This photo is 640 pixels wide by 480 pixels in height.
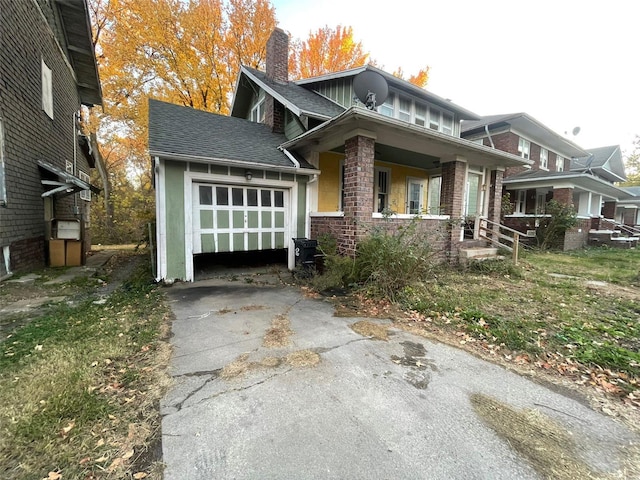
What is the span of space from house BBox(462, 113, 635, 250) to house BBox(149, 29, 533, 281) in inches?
234

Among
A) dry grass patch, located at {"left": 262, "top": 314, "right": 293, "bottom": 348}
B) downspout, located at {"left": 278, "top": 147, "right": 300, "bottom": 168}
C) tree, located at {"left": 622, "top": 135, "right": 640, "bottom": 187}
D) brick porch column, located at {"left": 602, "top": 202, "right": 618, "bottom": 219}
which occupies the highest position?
tree, located at {"left": 622, "top": 135, "right": 640, "bottom": 187}

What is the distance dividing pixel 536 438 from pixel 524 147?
60.9ft

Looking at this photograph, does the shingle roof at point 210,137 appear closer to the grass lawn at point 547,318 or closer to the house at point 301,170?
the house at point 301,170

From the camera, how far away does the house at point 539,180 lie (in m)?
12.9

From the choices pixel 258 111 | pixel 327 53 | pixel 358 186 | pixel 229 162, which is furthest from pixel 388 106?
pixel 327 53

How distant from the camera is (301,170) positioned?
23.5ft

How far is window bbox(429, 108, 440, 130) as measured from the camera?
35.4ft

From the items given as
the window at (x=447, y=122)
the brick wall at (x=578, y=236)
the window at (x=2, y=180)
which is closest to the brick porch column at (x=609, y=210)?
the brick wall at (x=578, y=236)

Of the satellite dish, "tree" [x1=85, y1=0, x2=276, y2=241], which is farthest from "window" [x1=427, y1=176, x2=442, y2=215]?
"tree" [x1=85, y1=0, x2=276, y2=241]

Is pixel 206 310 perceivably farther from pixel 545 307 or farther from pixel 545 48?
pixel 545 48

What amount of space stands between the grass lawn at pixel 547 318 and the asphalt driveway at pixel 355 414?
579 mm

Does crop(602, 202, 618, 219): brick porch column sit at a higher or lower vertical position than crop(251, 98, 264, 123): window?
lower

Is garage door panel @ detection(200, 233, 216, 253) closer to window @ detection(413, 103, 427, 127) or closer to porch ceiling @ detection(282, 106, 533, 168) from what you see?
porch ceiling @ detection(282, 106, 533, 168)

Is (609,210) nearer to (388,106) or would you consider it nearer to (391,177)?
(391,177)
